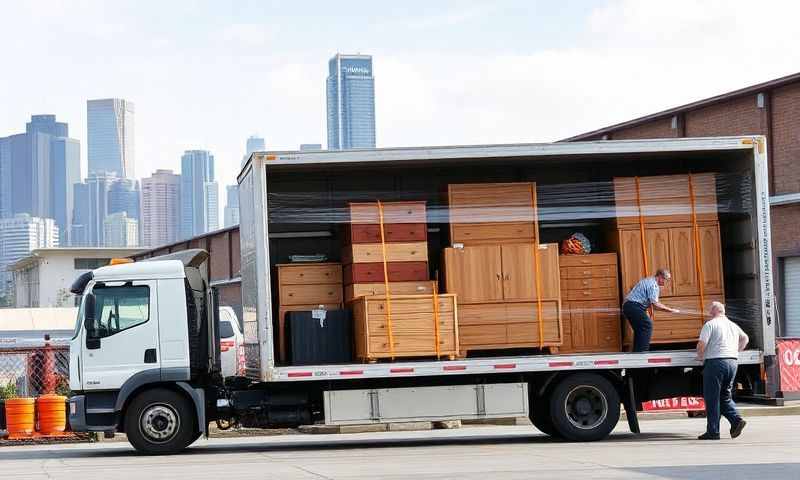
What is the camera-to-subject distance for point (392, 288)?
16844 millimetres

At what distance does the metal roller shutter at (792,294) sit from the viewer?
28156mm

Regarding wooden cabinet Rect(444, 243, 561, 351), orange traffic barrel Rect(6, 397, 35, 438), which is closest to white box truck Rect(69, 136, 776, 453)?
wooden cabinet Rect(444, 243, 561, 351)

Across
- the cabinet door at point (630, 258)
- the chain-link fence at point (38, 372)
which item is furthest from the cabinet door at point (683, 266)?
the chain-link fence at point (38, 372)

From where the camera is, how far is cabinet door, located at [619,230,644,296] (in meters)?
17.4

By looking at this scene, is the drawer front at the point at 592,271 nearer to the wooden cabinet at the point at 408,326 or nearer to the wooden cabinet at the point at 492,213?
the wooden cabinet at the point at 492,213

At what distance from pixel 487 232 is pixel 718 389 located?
12.0ft

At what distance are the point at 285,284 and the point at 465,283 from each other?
2429 mm

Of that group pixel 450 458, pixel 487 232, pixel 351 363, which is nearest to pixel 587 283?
A: pixel 487 232

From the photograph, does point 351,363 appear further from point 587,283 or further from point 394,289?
point 587,283

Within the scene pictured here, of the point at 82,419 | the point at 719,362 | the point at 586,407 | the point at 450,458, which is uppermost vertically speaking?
the point at 719,362

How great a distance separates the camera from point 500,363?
16703mm

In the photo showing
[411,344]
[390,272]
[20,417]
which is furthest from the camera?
[20,417]

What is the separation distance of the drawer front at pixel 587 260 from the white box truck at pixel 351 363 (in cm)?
57

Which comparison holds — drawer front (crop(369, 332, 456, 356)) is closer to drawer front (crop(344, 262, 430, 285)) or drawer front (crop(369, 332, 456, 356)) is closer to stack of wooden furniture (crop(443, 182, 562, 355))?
stack of wooden furniture (crop(443, 182, 562, 355))
